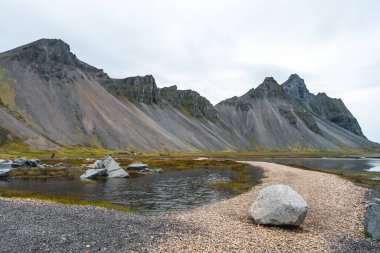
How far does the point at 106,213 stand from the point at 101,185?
2831 cm

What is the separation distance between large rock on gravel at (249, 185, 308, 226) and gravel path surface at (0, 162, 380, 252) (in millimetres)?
705

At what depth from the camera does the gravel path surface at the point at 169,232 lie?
71.3 ft

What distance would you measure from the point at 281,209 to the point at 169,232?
31.0 ft

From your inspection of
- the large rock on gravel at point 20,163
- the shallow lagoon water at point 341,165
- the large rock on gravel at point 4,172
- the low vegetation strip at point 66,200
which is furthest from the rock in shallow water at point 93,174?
the shallow lagoon water at point 341,165

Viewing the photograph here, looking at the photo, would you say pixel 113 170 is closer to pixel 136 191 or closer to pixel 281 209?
pixel 136 191

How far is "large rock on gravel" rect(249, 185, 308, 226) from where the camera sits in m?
27.7

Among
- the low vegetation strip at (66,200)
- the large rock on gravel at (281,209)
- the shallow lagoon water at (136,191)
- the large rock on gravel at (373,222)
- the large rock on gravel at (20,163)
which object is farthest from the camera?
the large rock on gravel at (20,163)

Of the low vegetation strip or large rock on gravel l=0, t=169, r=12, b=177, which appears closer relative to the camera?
the low vegetation strip

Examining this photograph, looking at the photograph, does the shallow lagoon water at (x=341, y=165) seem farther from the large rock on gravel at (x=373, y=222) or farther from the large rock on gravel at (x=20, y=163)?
the large rock on gravel at (x=20, y=163)

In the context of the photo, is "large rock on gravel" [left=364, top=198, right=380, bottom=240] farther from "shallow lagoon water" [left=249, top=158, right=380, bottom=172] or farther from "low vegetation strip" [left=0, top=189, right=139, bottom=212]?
"shallow lagoon water" [left=249, top=158, right=380, bottom=172]

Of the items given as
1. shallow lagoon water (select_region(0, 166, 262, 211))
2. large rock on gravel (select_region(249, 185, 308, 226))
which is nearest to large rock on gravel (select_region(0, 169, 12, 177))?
shallow lagoon water (select_region(0, 166, 262, 211))

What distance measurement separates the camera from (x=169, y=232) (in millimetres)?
25297

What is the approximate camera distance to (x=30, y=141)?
150 m

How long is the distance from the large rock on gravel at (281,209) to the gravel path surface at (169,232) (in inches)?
27.7
